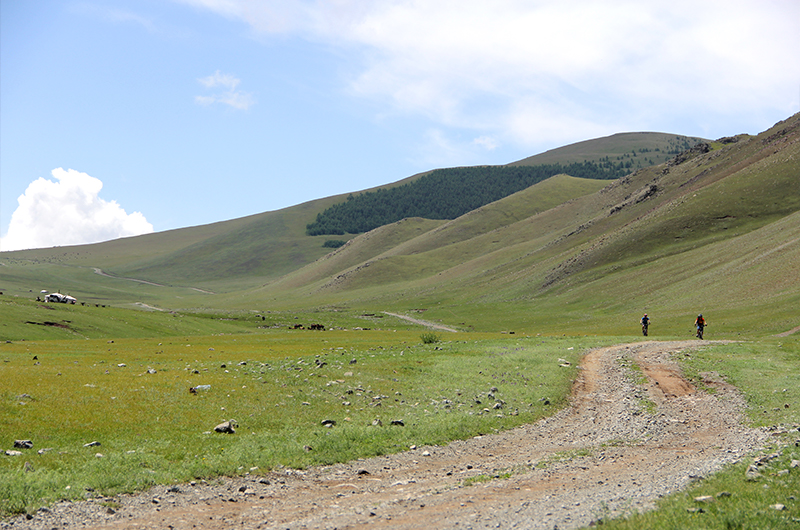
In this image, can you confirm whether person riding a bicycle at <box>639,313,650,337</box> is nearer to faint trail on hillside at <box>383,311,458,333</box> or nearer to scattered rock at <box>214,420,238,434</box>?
faint trail on hillside at <box>383,311,458,333</box>

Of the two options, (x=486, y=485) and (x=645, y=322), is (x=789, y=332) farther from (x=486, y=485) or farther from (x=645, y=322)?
(x=486, y=485)

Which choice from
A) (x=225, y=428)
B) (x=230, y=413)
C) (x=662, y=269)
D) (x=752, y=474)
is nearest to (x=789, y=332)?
(x=752, y=474)

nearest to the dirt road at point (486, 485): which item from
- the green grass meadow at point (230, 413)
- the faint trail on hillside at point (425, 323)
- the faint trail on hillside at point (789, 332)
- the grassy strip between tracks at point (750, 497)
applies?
the grassy strip between tracks at point (750, 497)

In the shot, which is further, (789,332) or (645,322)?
(645,322)

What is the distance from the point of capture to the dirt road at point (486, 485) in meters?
11.7

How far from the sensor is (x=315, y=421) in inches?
830

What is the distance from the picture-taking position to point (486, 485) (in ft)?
46.2

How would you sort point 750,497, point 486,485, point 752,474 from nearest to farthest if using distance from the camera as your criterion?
point 750,497 → point 752,474 → point 486,485

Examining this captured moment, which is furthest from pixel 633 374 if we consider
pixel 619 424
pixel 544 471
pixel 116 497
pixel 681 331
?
pixel 681 331

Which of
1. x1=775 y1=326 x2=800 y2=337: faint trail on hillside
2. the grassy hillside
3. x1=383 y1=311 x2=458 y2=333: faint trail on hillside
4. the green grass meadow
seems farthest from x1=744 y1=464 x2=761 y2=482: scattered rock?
x1=383 y1=311 x2=458 y2=333: faint trail on hillside

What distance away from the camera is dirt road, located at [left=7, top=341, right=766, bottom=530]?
1169 cm

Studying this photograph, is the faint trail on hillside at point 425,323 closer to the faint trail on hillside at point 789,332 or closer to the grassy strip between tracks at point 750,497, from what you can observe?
the faint trail on hillside at point 789,332

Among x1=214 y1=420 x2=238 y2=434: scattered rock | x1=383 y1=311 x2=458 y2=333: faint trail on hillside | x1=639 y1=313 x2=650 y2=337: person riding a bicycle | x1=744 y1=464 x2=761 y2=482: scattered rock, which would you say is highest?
x1=214 y1=420 x2=238 y2=434: scattered rock

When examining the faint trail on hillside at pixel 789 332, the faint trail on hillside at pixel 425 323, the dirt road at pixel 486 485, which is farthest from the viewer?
the faint trail on hillside at pixel 425 323
